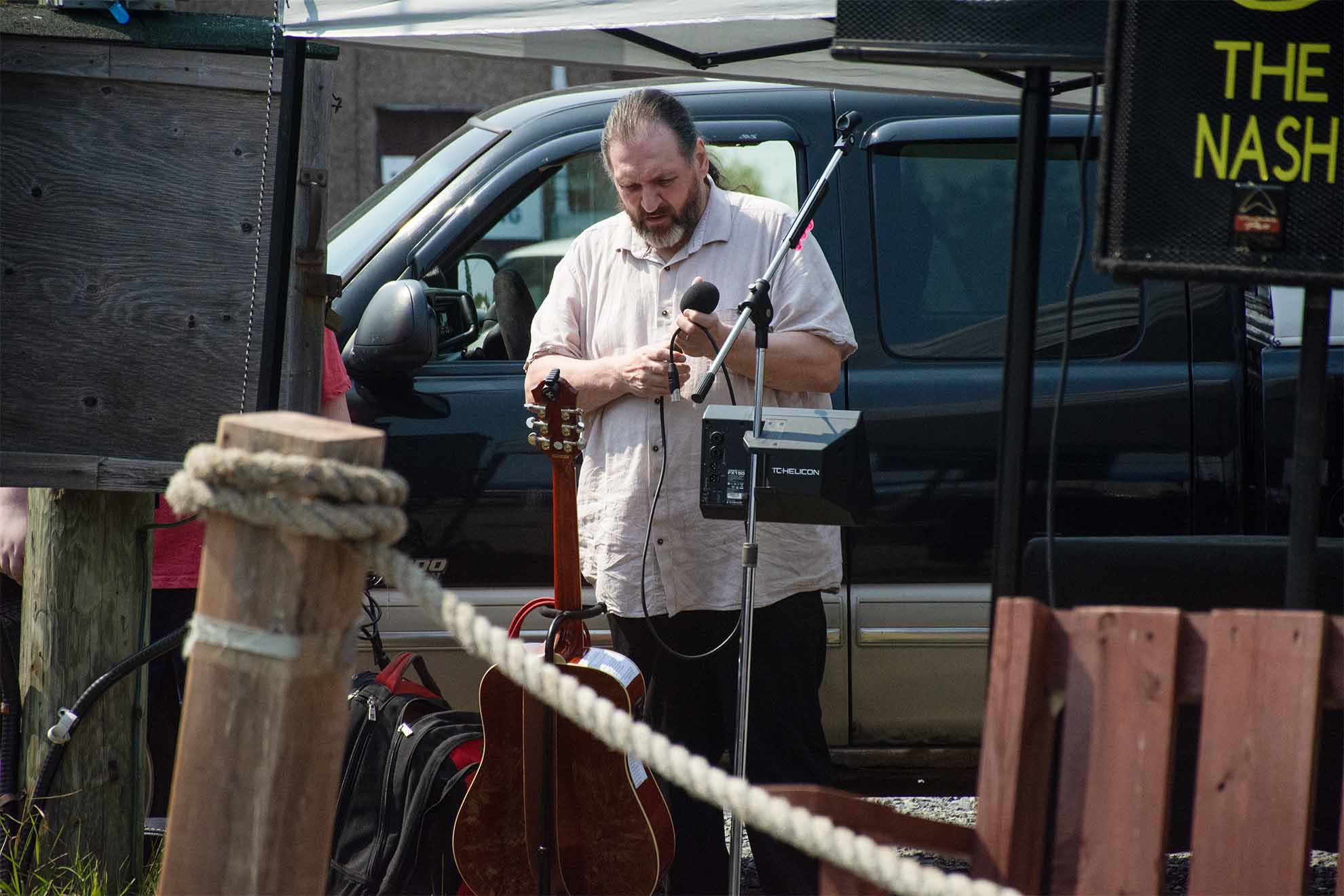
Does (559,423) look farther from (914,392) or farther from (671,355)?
(914,392)

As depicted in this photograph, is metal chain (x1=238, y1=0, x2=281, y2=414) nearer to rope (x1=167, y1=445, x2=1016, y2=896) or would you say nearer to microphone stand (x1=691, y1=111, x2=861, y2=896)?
microphone stand (x1=691, y1=111, x2=861, y2=896)

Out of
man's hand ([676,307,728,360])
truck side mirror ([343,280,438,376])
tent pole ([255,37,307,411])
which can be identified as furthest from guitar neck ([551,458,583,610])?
truck side mirror ([343,280,438,376])

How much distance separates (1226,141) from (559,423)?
58.2 inches

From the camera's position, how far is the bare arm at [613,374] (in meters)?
3.13

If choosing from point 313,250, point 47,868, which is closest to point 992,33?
point 313,250

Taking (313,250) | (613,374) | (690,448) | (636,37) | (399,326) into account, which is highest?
(636,37)

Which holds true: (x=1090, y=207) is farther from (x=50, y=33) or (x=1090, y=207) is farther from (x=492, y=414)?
(x=50, y=33)

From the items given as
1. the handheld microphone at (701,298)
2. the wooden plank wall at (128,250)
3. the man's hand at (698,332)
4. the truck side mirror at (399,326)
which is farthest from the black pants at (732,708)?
the wooden plank wall at (128,250)

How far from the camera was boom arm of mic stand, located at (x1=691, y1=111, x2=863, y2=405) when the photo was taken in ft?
9.64

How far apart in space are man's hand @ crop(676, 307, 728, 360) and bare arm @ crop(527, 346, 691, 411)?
0.18 feet

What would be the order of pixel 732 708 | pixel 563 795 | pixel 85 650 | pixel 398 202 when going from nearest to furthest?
pixel 563 795
pixel 85 650
pixel 732 708
pixel 398 202

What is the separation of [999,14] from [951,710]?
2.19 m

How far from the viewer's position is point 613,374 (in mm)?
3191

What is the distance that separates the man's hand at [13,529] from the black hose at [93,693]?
0.45 m
